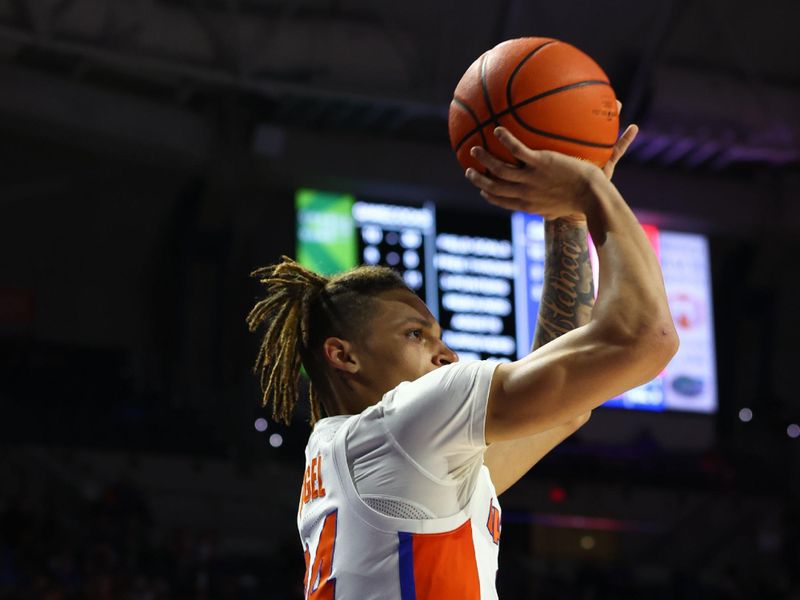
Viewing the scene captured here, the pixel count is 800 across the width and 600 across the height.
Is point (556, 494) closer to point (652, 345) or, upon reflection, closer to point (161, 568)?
point (161, 568)

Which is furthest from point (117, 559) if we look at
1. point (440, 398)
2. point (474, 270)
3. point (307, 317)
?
point (440, 398)

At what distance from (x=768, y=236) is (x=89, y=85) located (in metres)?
7.62

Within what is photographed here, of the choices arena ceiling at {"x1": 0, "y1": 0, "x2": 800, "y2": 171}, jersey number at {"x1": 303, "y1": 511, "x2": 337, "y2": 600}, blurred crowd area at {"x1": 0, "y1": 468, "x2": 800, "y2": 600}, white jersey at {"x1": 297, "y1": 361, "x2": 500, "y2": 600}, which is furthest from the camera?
arena ceiling at {"x1": 0, "y1": 0, "x2": 800, "y2": 171}

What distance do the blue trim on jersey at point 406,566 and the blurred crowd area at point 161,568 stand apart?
761 cm

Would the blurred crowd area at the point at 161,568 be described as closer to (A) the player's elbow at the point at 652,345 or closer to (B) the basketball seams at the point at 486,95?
(B) the basketball seams at the point at 486,95

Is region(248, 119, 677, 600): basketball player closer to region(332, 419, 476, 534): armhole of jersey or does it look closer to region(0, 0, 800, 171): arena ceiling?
region(332, 419, 476, 534): armhole of jersey

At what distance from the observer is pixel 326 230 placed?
11.6 metres

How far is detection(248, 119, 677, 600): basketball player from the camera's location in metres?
1.96

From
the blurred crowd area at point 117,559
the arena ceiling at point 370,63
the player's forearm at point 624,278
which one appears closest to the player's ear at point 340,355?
the player's forearm at point 624,278

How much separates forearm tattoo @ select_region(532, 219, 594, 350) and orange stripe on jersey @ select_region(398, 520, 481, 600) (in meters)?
0.64

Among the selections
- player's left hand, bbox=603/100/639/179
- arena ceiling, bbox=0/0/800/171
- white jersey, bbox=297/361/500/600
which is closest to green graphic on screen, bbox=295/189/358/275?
arena ceiling, bbox=0/0/800/171

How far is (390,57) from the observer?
1200cm

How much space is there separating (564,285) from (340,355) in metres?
0.54

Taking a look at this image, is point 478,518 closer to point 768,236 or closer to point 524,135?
point 524,135
